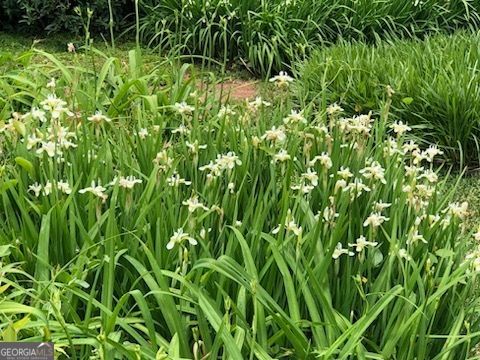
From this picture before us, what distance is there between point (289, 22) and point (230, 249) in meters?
3.93

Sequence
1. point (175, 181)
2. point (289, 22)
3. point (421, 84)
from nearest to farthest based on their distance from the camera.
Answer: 1. point (175, 181)
2. point (421, 84)
3. point (289, 22)

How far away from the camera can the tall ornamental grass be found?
2160mm

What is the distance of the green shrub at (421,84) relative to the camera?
180 inches

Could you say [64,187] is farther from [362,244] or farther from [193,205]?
[362,244]

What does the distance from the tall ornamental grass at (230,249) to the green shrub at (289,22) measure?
302 centimetres

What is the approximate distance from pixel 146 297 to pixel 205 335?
0.79 feet

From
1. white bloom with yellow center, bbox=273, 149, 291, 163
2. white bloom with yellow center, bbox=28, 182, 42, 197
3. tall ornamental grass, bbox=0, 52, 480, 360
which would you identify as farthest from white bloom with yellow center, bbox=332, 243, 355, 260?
white bloom with yellow center, bbox=28, 182, 42, 197

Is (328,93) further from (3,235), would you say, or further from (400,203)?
(3,235)

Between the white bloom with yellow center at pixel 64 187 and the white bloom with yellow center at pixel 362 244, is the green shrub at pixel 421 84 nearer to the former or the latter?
the white bloom with yellow center at pixel 362 244

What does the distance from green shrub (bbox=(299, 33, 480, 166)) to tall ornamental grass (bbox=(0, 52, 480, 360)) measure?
1583 millimetres

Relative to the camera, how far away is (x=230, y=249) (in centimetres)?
241

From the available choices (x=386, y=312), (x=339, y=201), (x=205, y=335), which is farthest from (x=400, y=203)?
(x=205, y=335)

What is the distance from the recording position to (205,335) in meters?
2.18

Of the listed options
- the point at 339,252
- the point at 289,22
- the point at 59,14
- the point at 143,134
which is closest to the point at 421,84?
the point at 289,22
